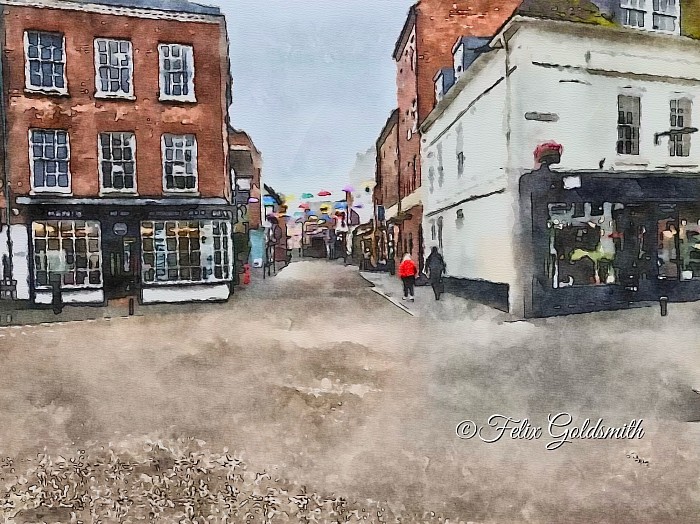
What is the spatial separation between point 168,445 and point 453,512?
74 cm

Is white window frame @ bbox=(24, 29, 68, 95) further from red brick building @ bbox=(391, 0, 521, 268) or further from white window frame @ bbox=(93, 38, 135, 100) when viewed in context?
red brick building @ bbox=(391, 0, 521, 268)

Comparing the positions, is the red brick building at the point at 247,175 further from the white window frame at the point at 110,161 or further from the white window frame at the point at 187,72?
the white window frame at the point at 110,161

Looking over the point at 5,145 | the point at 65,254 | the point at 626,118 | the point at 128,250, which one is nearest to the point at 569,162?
the point at 626,118

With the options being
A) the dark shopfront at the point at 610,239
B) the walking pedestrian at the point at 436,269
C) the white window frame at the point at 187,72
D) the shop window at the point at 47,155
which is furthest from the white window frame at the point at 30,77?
the dark shopfront at the point at 610,239

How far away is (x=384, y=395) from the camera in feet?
4.66

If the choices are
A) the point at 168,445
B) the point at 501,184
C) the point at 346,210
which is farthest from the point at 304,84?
the point at 168,445

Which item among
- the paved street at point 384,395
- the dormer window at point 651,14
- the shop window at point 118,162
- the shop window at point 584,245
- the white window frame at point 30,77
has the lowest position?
the paved street at point 384,395

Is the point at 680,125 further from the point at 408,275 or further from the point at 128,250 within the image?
the point at 128,250

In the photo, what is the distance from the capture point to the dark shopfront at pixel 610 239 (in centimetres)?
148

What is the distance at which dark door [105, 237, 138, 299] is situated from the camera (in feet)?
4.60

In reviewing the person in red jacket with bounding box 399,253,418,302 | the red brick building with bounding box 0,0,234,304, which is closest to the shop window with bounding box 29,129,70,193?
the red brick building with bounding box 0,0,234,304

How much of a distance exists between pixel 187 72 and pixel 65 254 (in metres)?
0.58

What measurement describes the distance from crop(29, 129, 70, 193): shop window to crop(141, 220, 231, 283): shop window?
10.5 inches

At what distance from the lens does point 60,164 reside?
4.62 ft
